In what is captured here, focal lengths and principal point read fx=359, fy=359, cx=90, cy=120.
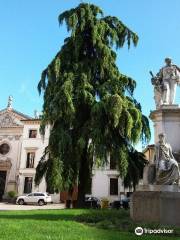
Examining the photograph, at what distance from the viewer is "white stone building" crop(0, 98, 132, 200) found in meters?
38.1

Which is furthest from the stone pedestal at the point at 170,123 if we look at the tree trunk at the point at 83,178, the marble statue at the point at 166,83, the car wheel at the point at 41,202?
the car wheel at the point at 41,202

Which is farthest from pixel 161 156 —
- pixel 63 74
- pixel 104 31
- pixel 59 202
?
pixel 59 202

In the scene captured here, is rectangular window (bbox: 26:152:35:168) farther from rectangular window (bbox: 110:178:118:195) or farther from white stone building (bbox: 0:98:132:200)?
rectangular window (bbox: 110:178:118:195)

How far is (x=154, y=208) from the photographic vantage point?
28.9 feet

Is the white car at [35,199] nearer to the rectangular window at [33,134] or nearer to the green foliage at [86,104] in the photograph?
the rectangular window at [33,134]

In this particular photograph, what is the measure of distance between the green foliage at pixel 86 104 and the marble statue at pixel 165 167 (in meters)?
7.90

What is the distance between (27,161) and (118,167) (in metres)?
23.9

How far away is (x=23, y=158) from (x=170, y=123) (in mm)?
31503

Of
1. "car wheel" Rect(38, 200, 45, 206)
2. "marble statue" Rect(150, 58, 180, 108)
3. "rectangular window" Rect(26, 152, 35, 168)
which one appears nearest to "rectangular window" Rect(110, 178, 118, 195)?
"car wheel" Rect(38, 200, 45, 206)

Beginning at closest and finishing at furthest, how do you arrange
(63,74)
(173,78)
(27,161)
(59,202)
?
(173,78)
(63,74)
(59,202)
(27,161)

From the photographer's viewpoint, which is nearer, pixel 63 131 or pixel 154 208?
pixel 154 208

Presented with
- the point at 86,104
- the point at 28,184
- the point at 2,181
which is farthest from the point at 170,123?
the point at 2,181

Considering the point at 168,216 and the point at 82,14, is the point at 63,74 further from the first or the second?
the point at 168,216

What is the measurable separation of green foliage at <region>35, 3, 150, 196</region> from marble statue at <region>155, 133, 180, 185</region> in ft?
25.9
